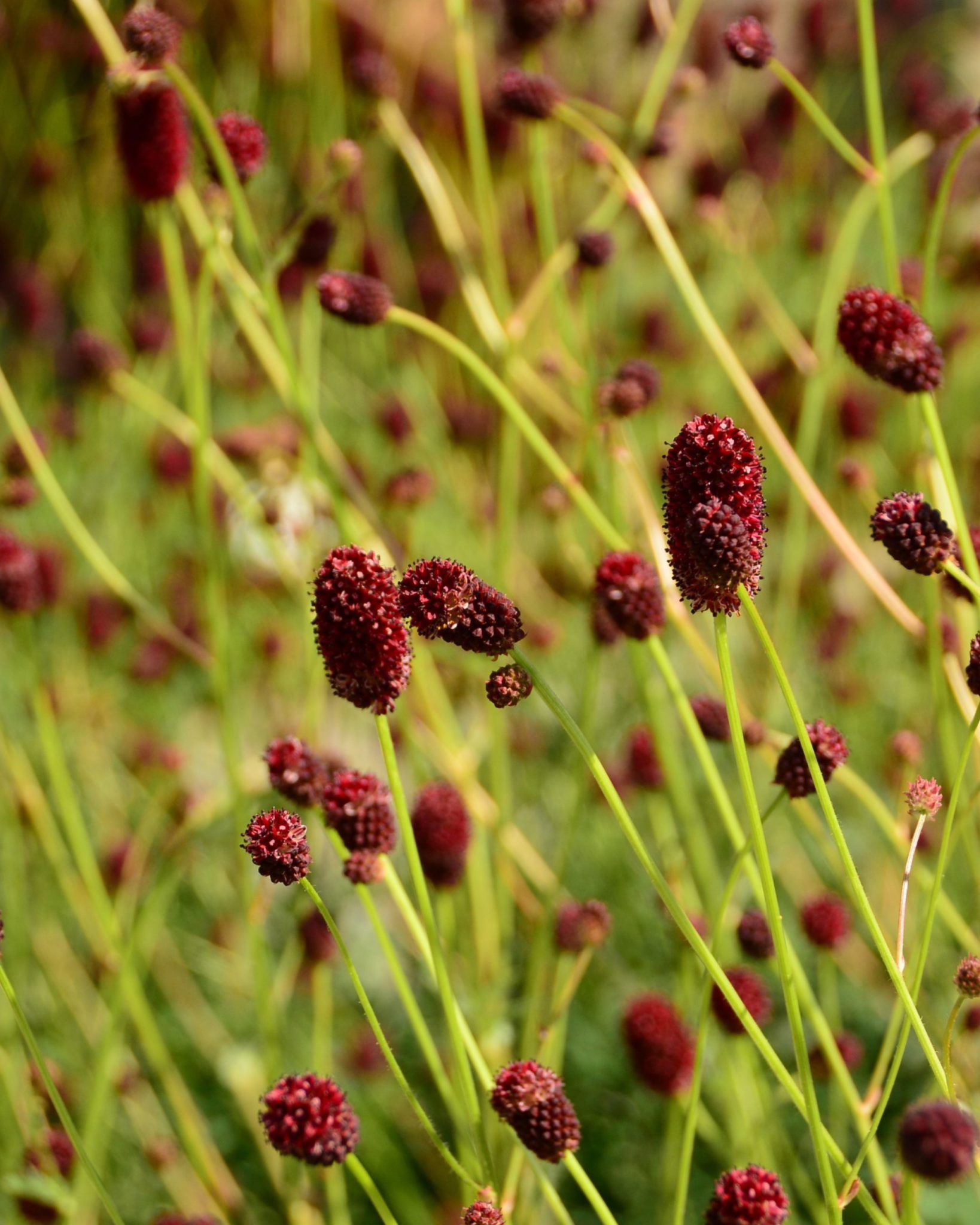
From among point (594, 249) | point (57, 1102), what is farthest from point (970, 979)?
point (594, 249)

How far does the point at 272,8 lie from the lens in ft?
10.3

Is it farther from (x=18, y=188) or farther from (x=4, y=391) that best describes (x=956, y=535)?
(x=18, y=188)

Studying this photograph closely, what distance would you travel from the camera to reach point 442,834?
101cm

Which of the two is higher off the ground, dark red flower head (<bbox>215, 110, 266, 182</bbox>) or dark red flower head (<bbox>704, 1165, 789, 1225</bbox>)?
dark red flower head (<bbox>215, 110, 266, 182</bbox>)

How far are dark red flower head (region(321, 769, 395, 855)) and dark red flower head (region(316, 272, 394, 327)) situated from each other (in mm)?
405

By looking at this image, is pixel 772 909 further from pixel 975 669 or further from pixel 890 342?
pixel 890 342

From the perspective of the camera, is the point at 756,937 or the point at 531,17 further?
the point at 531,17

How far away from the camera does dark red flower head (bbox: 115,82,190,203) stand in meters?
1.11

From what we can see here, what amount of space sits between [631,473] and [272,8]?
8.61 ft

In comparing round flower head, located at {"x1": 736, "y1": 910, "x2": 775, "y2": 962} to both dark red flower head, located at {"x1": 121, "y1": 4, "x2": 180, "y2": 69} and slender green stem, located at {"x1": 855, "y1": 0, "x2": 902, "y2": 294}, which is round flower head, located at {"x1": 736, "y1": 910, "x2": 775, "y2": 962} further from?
dark red flower head, located at {"x1": 121, "y1": 4, "x2": 180, "y2": 69}

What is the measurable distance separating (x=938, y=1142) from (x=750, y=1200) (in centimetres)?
17

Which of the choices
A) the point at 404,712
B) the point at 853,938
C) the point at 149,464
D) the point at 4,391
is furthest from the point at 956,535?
the point at 149,464

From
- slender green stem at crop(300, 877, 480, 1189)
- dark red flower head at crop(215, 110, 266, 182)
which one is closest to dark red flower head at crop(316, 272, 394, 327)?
dark red flower head at crop(215, 110, 266, 182)

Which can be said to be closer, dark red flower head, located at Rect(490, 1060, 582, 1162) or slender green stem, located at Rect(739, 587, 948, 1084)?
slender green stem, located at Rect(739, 587, 948, 1084)
